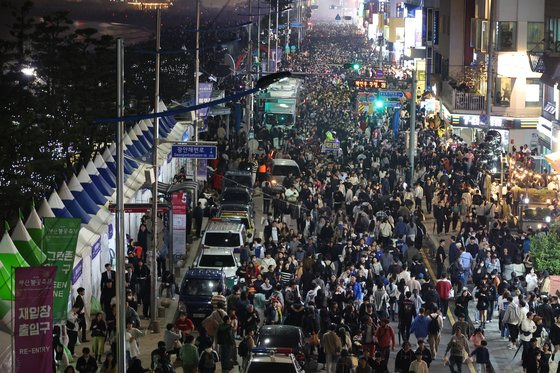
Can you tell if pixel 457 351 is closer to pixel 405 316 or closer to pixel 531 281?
pixel 405 316

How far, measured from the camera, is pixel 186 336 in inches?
1039

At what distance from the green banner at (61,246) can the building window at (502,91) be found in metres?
42.1

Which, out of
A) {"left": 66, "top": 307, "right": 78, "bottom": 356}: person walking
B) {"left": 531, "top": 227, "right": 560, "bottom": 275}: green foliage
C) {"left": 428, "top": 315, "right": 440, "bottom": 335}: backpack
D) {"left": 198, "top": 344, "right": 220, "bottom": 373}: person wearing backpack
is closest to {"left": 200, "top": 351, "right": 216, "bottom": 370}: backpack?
{"left": 198, "top": 344, "right": 220, "bottom": 373}: person wearing backpack

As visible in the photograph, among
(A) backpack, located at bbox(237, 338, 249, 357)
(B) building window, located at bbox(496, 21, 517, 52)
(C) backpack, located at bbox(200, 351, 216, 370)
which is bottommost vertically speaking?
(A) backpack, located at bbox(237, 338, 249, 357)

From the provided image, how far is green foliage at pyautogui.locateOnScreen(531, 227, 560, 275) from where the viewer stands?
34.1 m

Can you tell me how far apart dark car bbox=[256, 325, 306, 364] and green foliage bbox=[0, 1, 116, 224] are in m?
12.5

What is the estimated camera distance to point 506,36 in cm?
6575

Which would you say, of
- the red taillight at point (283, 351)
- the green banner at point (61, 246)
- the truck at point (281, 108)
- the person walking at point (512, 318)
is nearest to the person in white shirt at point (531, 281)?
the person walking at point (512, 318)

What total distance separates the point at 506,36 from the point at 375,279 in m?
34.7

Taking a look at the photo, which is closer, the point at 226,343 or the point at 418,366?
the point at 418,366

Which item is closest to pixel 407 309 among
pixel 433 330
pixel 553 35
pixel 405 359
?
pixel 433 330

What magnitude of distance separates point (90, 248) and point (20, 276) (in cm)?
1007

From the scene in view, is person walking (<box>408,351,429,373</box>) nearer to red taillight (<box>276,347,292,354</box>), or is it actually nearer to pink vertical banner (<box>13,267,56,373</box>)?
red taillight (<box>276,347,292,354</box>)

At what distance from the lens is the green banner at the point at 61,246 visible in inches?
1003
